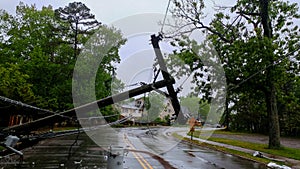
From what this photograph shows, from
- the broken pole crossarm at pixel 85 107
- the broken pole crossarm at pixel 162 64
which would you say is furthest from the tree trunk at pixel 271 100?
the broken pole crossarm at pixel 85 107

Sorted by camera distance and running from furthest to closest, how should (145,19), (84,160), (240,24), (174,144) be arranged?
(240,24) → (174,144) → (84,160) → (145,19)

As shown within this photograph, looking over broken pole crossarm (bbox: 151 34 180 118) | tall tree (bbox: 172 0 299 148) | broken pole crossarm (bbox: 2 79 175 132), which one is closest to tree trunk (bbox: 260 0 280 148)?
tall tree (bbox: 172 0 299 148)

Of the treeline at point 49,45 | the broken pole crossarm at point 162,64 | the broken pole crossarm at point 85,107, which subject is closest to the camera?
the broken pole crossarm at point 85,107

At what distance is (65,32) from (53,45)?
3.05 meters

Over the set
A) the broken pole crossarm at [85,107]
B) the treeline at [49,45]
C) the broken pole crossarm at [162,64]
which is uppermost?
the treeline at [49,45]

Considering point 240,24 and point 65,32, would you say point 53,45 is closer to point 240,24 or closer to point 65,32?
point 65,32

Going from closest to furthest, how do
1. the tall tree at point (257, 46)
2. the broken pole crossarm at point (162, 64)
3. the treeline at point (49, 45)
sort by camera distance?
the broken pole crossarm at point (162, 64)
the tall tree at point (257, 46)
the treeline at point (49, 45)

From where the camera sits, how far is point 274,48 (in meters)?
20.0

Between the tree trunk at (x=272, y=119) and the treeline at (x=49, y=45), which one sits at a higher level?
the treeline at (x=49, y=45)

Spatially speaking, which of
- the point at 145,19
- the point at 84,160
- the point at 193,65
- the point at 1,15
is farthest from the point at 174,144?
the point at 1,15

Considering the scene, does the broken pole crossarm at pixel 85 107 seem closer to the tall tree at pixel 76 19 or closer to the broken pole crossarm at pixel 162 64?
the broken pole crossarm at pixel 162 64

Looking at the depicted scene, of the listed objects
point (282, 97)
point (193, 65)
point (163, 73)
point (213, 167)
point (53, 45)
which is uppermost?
point (53, 45)

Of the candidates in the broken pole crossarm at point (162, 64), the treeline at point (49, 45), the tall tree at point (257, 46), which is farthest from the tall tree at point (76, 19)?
the broken pole crossarm at point (162, 64)

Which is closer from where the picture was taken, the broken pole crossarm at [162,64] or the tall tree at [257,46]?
the broken pole crossarm at [162,64]
